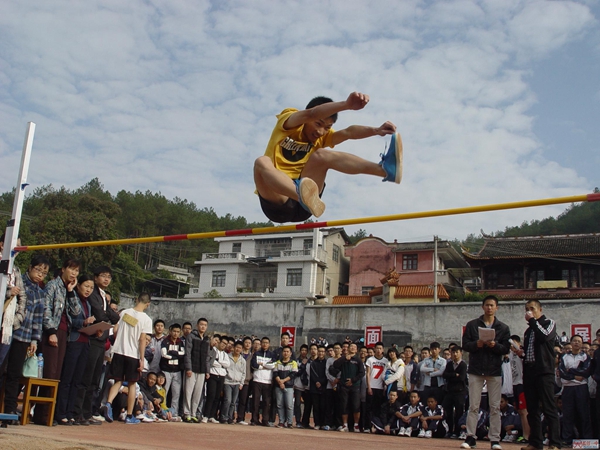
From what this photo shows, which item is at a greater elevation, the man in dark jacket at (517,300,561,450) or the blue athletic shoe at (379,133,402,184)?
the blue athletic shoe at (379,133,402,184)

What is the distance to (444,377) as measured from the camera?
9.33 meters

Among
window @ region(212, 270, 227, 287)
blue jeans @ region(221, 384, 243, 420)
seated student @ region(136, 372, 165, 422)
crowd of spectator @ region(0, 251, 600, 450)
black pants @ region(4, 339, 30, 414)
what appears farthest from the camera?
window @ region(212, 270, 227, 287)

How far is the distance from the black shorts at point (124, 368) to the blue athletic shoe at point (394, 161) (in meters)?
4.07

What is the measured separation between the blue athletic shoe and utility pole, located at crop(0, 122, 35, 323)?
13.0 ft

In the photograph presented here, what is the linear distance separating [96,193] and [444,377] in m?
50.4

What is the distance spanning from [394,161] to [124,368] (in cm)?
431

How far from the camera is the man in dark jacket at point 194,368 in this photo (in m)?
9.23

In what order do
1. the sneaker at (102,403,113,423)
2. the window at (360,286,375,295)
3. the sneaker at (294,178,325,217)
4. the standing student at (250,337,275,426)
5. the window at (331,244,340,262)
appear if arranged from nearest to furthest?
the sneaker at (294,178,325,217), the sneaker at (102,403,113,423), the standing student at (250,337,275,426), the window at (360,286,375,295), the window at (331,244,340,262)

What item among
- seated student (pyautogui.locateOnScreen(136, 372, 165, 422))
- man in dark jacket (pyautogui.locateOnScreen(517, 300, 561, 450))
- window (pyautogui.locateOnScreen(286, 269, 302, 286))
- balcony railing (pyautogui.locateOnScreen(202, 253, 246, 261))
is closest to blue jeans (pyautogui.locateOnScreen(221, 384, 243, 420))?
seated student (pyautogui.locateOnScreen(136, 372, 165, 422))

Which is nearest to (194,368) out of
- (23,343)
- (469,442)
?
(23,343)

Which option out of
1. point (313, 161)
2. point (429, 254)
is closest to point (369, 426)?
point (313, 161)

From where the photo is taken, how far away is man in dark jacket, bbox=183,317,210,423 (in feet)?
30.3

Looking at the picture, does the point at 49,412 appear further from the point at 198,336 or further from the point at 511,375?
the point at 511,375

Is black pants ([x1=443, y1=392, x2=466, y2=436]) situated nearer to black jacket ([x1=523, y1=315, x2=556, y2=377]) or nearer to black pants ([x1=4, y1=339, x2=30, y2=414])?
black jacket ([x1=523, y1=315, x2=556, y2=377])
